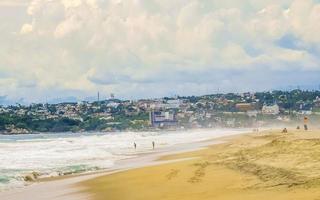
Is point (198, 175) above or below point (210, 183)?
below

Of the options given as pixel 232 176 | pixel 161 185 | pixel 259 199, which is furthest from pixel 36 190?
pixel 259 199

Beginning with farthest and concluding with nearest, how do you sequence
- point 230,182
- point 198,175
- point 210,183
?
point 198,175, point 210,183, point 230,182

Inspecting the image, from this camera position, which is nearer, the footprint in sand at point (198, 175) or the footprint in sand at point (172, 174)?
the footprint in sand at point (198, 175)

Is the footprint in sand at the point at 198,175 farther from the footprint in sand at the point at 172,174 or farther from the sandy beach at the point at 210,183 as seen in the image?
the footprint in sand at the point at 172,174

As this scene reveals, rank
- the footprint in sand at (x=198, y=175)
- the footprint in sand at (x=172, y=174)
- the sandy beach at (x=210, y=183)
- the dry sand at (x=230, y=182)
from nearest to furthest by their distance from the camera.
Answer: the dry sand at (x=230, y=182) < the sandy beach at (x=210, y=183) < the footprint in sand at (x=198, y=175) < the footprint in sand at (x=172, y=174)

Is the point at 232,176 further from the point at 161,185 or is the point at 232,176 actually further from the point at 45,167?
the point at 45,167

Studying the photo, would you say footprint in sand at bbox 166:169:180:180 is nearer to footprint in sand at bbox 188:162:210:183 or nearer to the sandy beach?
the sandy beach

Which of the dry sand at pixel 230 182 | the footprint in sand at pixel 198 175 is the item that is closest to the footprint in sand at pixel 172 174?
the dry sand at pixel 230 182

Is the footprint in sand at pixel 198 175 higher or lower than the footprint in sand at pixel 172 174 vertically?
higher

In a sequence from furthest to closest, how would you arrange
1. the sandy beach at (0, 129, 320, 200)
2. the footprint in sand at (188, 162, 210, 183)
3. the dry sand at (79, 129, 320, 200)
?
the footprint in sand at (188, 162, 210, 183) < the sandy beach at (0, 129, 320, 200) < the dry sand at (79, 129, 320, 200)

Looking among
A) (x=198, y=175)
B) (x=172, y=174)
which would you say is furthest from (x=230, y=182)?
(x=172, y=174)

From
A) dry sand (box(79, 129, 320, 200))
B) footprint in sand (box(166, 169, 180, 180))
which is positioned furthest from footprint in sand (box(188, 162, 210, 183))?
footprint in sand (box(166, 169, 180, 180))

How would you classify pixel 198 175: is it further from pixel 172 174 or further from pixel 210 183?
pixel 210 183
